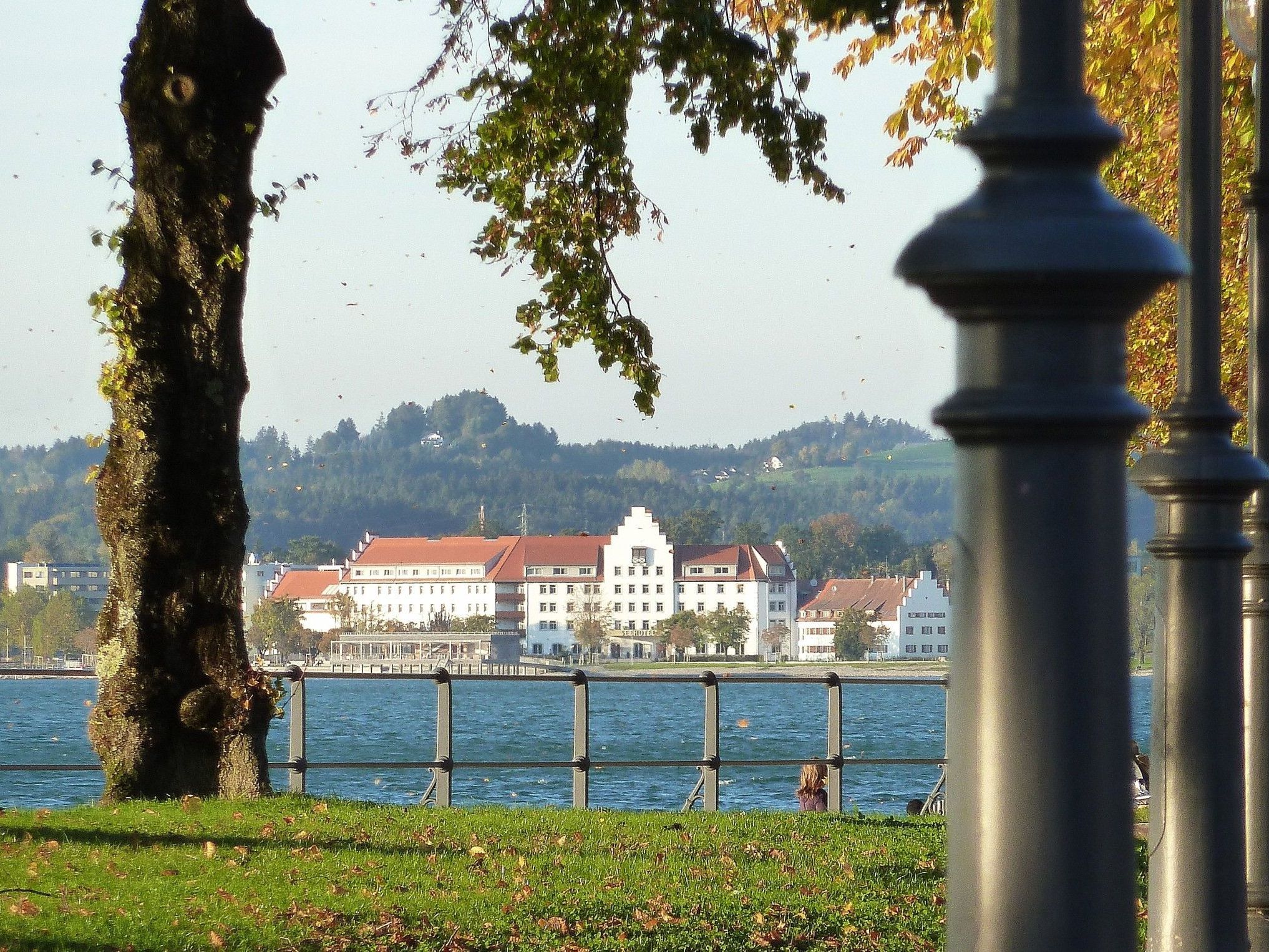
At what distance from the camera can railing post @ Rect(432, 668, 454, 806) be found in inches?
501

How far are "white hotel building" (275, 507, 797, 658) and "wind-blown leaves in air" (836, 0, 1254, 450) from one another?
477 feet

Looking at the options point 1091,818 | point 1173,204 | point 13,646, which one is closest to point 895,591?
point 13,646

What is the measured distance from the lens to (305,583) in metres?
164

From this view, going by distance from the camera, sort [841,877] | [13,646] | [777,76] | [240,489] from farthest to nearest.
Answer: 1. [13,646]
2. [240,489]
3. [777,76]
4. [841,877]

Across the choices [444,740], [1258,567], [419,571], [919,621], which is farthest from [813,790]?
[419,571]

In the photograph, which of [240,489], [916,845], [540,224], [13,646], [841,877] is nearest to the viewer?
[841,877]

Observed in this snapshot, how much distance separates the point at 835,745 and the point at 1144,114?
20.0ft

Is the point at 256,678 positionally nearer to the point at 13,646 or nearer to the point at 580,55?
the point at 580,55

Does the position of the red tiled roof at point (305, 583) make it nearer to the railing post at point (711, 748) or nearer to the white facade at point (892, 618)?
the white facade at point (892, 618)

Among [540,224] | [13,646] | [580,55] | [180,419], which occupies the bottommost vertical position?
[13,646]

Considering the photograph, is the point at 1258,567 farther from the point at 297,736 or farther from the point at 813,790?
the point at 813,790

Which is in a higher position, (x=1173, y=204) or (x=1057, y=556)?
(x=1173, y=204)

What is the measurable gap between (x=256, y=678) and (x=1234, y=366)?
25.4 feet

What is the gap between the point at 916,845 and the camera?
936cm
